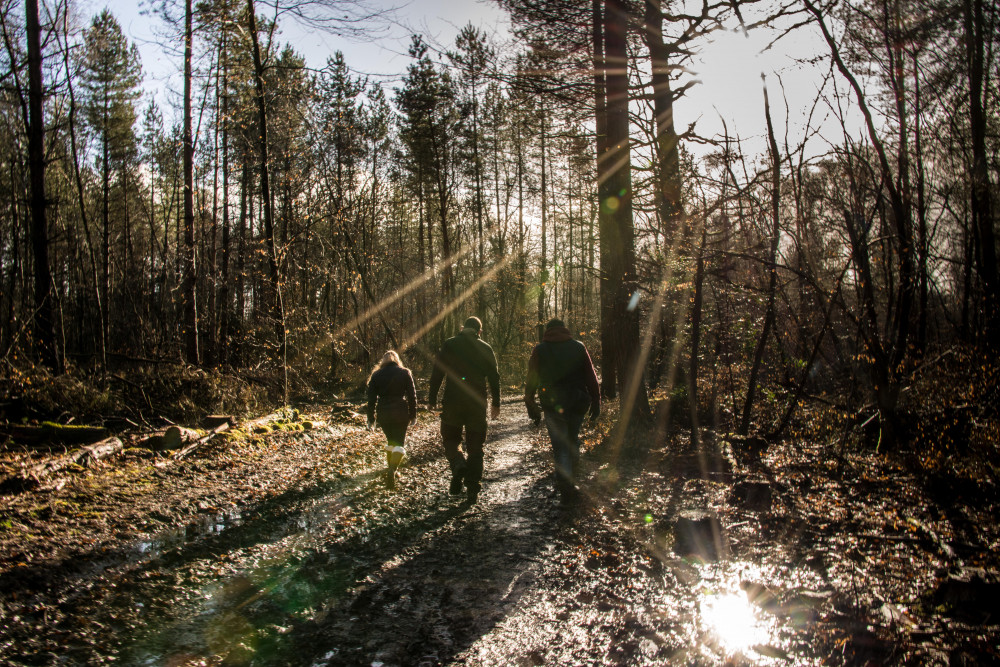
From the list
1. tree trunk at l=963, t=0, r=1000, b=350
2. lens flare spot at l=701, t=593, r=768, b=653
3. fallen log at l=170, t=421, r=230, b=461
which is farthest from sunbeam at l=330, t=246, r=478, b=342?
lens flare spot at l=701, t=593, r=768, b=653

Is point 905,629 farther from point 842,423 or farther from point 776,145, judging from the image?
point 776,145

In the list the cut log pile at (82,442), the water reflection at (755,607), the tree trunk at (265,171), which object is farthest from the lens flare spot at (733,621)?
the tree trunk at (265,171)

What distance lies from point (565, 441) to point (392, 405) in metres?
2.44

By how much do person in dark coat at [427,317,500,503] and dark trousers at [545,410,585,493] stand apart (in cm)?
95

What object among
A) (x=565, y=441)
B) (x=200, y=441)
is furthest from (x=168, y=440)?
(x=565, y=441)

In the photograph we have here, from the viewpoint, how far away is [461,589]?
4.62m

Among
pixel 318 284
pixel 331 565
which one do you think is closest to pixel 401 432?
pixel 331 565

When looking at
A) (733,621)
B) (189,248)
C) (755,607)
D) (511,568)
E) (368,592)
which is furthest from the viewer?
(189,248)

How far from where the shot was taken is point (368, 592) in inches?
181

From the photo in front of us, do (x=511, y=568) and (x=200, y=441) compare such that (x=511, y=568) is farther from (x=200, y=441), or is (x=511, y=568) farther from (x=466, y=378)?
(x=200, y=441)

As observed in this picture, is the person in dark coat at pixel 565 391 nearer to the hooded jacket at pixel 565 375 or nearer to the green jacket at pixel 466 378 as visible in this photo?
the hooded jacket at pixel 565 375

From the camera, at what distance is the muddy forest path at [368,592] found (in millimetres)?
3678

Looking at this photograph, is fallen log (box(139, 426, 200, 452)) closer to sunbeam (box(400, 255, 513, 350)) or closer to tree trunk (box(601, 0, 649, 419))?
tree trunk (box(601, 0, 649, 419))

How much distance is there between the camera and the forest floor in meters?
3.66
